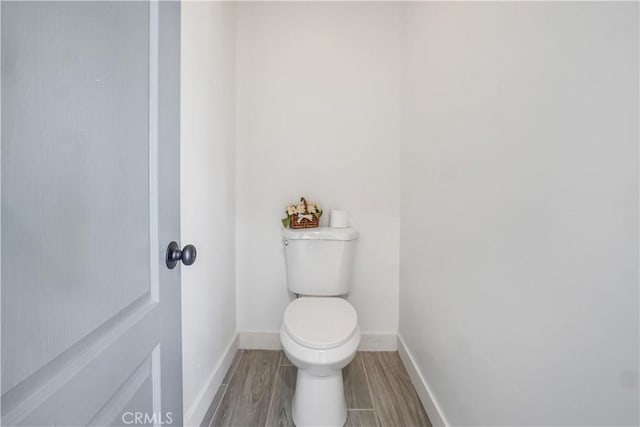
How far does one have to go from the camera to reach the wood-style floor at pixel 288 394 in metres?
1.28

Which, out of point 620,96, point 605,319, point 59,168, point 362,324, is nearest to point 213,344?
point 362,324

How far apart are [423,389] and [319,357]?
2.03 feet

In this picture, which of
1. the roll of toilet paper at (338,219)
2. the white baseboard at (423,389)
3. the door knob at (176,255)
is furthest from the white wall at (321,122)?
the door knob at (176,255)

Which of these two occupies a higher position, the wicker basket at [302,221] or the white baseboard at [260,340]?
the wicker basket at [302,221]

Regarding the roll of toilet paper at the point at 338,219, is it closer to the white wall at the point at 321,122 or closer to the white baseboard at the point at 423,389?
the white wall at the point at 321,122

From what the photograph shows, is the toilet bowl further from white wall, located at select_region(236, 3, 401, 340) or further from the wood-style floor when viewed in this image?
white wall, located at select_region(236, 3, 401, 340)

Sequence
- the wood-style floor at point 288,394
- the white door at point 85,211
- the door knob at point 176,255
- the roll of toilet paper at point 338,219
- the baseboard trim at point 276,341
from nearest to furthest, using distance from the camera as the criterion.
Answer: the white door at point 85,211 → the door knob at point 176,255 → the wood-style floor at point 288,394 → the roll of toilet paper at point 338,219 → the baseboard trim at point 276,341

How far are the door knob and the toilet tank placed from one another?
929mm

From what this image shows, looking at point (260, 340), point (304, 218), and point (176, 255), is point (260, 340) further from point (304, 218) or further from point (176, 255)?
point (176, 255)

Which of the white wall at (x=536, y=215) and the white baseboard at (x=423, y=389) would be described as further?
the white baseboard at (x=423, y=389)

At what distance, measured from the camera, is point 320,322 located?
1.26 metres

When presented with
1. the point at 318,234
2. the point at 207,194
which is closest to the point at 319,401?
the point at 318,234
